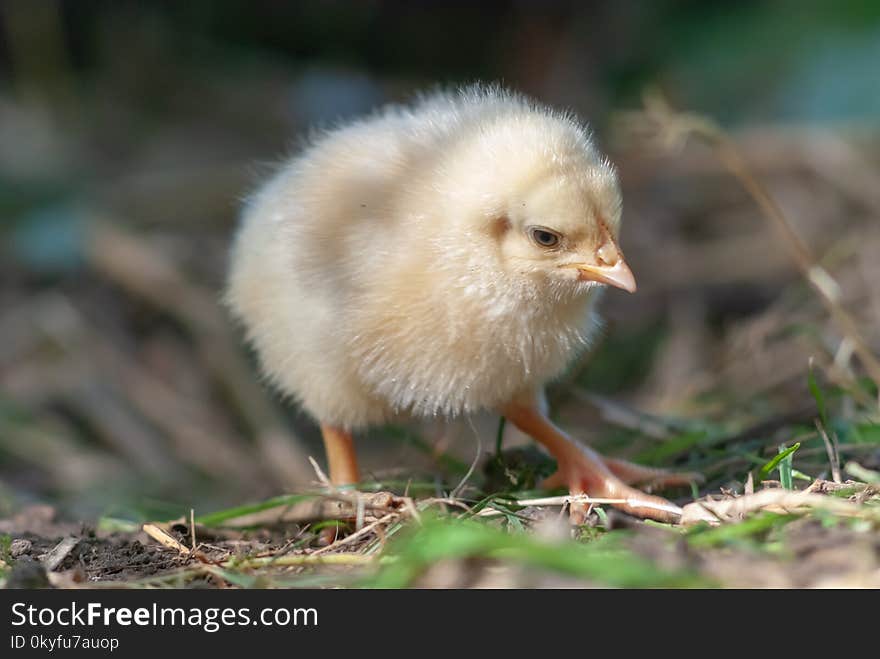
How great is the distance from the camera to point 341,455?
9.62 feet

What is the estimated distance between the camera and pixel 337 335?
2537mm

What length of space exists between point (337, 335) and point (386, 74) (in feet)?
16.4

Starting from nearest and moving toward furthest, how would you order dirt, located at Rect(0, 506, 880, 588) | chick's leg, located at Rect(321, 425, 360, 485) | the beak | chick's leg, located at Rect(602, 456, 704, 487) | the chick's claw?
dirt, located at Rect(0, 506, 880, 588) < the beak < the chick's claw < chick's leg, located at Rect(602, 456, 704, 487) < chick's leg, located at Rect(321, 425, 360, 485)

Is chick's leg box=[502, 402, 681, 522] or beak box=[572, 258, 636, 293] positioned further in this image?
chick's leg box=[502, 402, 681, 522]

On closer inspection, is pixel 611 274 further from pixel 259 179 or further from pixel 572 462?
pixel 259 179

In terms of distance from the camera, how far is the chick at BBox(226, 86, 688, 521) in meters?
2.33

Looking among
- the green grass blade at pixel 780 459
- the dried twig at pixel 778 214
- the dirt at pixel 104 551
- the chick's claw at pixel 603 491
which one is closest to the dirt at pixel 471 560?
the dirt at pixel 104 551

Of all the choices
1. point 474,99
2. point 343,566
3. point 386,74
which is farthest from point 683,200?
point 343,566

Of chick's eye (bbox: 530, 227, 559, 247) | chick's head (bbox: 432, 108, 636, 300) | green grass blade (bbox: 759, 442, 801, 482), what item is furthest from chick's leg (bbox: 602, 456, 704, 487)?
chick's eye (bbox: 530, 227, 559, 247)

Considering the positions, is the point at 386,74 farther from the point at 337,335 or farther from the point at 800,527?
the point at 800,527

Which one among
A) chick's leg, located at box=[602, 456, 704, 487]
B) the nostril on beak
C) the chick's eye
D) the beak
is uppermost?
the chick's eye

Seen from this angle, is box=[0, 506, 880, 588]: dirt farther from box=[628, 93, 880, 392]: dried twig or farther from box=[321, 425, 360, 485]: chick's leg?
box=[628, 93, 880, 392]: dried twig
